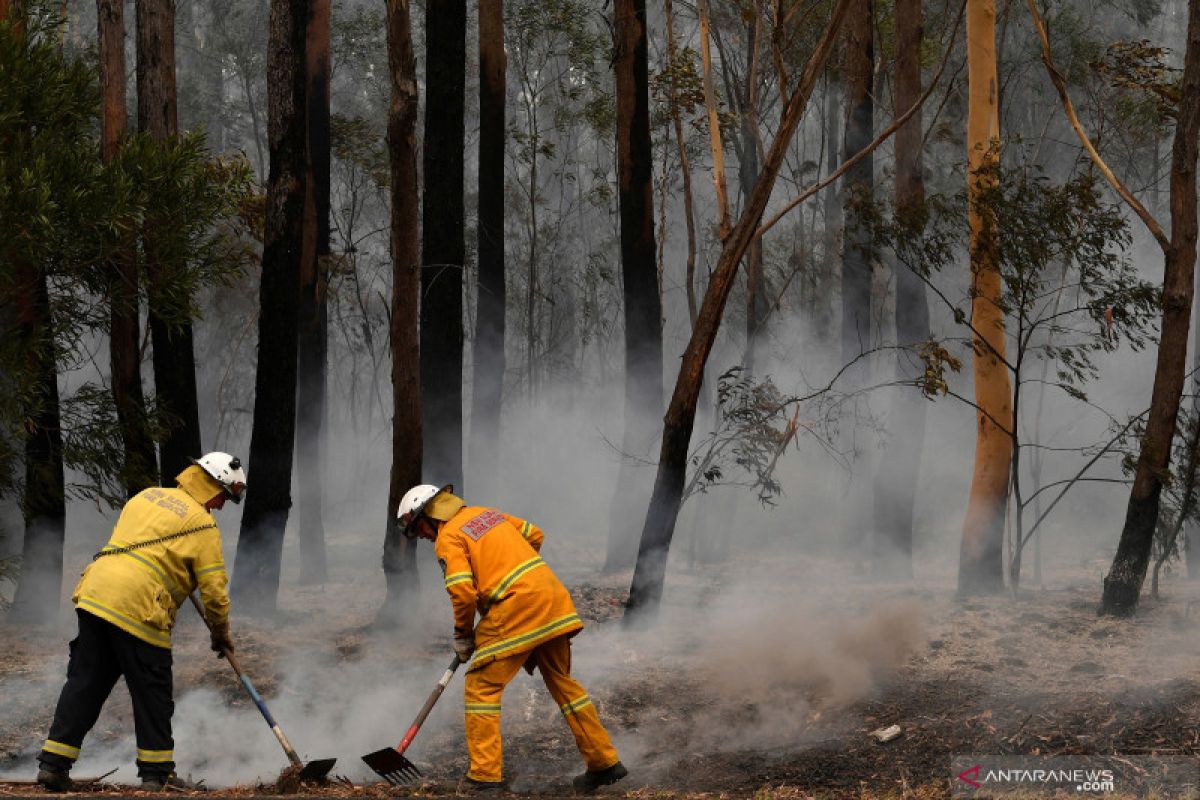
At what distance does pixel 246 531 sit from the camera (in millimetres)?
12586

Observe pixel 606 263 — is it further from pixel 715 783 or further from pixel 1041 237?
pixel 715 783

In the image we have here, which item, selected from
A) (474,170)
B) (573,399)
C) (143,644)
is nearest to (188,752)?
(143,644)

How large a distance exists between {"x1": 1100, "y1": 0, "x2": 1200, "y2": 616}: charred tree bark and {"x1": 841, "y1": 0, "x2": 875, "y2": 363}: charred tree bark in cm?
393

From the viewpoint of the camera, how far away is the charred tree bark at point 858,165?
1501cm

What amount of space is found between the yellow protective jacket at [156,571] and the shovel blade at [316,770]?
3.17 feet

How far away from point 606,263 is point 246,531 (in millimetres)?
22511

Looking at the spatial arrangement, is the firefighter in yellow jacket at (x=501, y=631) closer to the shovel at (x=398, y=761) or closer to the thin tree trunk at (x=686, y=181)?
the shovel at (x=398, y=761)

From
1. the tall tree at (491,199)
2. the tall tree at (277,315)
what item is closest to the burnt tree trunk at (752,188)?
the tall tree at (491,199)

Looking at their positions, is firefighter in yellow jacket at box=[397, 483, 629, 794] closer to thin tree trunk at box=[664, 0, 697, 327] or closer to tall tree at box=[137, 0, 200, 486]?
tall tree at box=[137, 0, 200, 486]

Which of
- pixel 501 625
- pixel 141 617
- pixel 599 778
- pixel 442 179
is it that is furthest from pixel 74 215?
pixel 599 778

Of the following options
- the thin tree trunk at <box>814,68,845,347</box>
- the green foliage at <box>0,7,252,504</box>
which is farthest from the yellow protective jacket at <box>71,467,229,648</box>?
the thin tree trunk at <box>814,68,845,347</box>

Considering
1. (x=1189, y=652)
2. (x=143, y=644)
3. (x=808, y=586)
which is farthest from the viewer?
(x=808, y=586)

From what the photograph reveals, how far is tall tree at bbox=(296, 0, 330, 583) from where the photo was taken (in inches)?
627

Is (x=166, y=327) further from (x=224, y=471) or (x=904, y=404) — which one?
(x=904, y=404)
